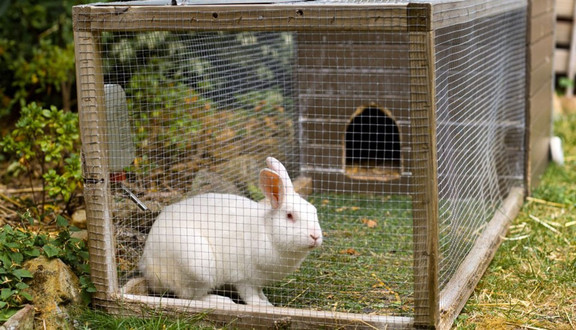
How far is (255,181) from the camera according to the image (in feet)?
17.2

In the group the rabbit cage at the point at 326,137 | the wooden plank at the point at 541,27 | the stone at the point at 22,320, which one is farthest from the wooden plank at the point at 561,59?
the stone at the point at 22,320

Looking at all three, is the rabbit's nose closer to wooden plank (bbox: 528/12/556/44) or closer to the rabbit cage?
the rabbit cage

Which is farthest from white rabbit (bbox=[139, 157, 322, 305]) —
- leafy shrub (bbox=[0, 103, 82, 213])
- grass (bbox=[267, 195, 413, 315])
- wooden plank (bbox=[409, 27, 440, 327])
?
leafy shrub (bbox=[0, 103, 82, 213])

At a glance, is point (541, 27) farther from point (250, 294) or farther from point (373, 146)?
point (250, 294)

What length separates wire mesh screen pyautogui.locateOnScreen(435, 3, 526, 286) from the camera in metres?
3.79

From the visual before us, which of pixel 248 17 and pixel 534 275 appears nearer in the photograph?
pixel 248 17

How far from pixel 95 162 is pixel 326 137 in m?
2.47

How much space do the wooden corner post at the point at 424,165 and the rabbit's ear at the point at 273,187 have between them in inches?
28.3

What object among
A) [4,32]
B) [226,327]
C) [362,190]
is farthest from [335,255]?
[4,32]

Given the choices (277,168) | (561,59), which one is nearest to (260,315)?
(277,168)

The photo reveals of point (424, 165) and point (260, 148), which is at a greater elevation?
point (424, 165)

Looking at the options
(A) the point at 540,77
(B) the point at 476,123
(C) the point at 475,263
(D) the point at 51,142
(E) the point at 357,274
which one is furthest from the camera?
(A) the point at 540,77

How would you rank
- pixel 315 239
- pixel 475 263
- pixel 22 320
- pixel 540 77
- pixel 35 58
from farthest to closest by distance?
pixel 35 58, pixel 540 77, pixel 475 263, pixel 315 239, pixel 22 320

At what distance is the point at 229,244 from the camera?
364 cm
